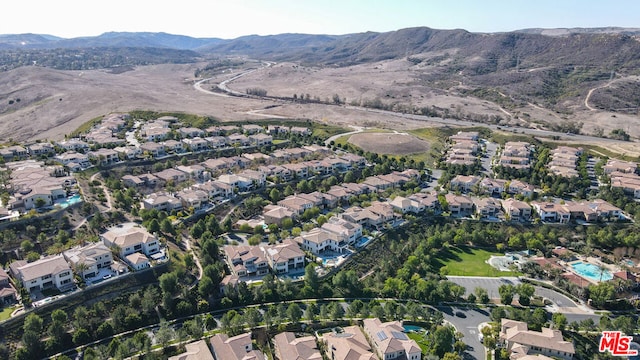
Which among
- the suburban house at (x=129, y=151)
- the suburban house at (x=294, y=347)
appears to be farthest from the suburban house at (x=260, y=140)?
the suburban house at (x=294, y=347)

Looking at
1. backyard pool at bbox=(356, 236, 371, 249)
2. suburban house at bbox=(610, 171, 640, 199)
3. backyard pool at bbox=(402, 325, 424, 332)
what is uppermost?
suburban house at bbox=(610, 171, 640, 199)

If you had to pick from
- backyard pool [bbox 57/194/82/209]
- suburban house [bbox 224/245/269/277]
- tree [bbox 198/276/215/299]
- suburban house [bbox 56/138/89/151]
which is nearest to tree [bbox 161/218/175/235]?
suburban house [bbox 224/245/269/277]

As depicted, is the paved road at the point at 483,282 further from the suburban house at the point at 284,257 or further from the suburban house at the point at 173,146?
the suburban house at the point at 173,146

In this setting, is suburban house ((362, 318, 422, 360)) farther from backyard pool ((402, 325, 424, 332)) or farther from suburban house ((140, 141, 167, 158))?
suburban house ((140, 141, 167, 158))

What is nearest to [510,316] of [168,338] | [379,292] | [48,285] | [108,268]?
[379,292]

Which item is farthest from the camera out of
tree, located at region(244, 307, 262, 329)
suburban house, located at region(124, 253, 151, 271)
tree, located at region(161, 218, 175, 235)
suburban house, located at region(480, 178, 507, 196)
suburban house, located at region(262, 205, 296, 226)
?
suburban house, located at region(480, 178, 507, 196)

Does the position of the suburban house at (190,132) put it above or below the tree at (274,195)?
above
